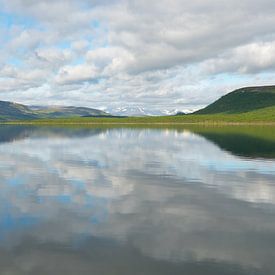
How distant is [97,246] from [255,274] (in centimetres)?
939

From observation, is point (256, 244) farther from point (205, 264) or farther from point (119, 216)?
point (119, 216)

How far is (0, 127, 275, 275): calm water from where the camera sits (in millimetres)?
20375

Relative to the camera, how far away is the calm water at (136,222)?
66.8ft

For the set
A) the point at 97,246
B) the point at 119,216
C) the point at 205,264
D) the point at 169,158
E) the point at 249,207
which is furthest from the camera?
the point at 169,158

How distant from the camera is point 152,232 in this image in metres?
25.7

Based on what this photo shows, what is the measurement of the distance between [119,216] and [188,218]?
219 inches

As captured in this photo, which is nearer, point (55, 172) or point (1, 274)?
point (1, 274)

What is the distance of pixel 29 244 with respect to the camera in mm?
23016

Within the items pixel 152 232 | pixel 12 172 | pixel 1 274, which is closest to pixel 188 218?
pixel 152 232

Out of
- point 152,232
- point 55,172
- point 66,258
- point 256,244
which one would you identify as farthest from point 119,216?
point 55,172

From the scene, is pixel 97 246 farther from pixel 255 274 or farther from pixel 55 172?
pixel 55 172

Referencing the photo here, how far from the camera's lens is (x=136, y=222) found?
28078 millimetres

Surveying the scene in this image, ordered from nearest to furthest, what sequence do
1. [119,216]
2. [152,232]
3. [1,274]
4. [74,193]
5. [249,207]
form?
[1,274]
[152,232]
[119,216]
[249,207]
[74,193]

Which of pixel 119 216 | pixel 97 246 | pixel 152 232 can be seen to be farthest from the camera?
pixel 119 216
